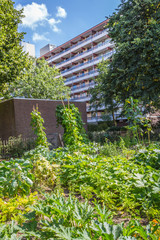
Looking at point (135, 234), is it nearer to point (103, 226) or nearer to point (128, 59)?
point (103, 226)

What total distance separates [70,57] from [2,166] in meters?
50.7

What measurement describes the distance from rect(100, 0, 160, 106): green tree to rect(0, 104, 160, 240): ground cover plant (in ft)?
29.0

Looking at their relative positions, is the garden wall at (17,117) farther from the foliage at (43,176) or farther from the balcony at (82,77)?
the balcony at (82,77)

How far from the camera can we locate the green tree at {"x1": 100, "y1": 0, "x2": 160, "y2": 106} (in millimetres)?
10883

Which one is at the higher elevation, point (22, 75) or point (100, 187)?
point (22, 75)

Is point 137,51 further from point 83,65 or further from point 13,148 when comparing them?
point 83,65

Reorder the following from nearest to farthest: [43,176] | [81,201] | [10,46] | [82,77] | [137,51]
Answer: [81,201]
[43,176]
[137,51]
[10,46]
[82,77]

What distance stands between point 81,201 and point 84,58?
47.6 meters

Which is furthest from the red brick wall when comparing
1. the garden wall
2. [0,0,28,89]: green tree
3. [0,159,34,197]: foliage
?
[0,159,34,197]: foliage

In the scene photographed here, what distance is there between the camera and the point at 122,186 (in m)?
2.47

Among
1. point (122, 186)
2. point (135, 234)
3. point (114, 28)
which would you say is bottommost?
point (135, 234)

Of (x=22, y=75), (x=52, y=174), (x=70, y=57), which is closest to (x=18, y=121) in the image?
(x=22, y=75)

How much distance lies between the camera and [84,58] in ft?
154

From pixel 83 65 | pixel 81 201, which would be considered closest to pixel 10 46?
pixel 81 201
